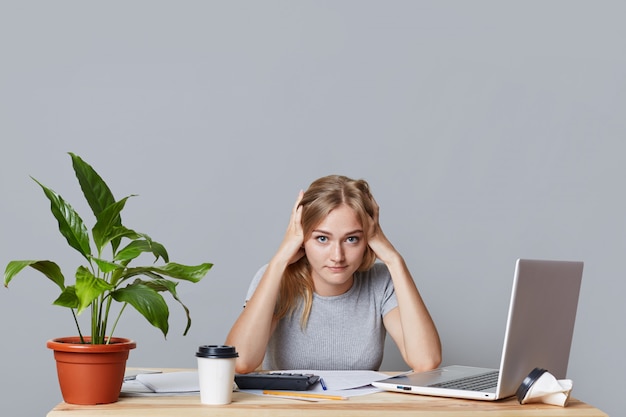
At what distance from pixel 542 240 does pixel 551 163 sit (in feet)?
1.14

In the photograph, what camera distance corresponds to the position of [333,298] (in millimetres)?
2512

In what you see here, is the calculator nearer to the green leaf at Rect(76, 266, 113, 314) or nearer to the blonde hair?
the green leaf at Rect(76, 266, 113, 314)

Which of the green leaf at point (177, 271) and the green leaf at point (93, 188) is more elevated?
the green leaf at point (93, 188)

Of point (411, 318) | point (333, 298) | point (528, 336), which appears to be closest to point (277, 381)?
point (528, 336)

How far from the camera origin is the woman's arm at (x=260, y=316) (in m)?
2.22

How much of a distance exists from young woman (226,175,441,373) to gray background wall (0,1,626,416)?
2.77ft

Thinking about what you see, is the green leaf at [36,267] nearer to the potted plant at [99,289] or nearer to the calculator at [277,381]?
the potted plant at [99,289]

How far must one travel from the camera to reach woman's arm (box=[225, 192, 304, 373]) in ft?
7.29

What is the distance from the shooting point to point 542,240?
3396 mm

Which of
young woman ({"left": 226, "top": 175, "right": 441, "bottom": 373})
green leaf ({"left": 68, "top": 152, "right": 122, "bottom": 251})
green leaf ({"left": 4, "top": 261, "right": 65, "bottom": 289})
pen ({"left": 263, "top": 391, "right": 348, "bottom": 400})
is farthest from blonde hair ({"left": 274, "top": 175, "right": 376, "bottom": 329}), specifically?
green leaf ({"left": 4, "top": 261, "right": 65, "bottom": 289})

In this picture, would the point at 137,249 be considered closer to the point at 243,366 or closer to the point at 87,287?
the point at 87,287

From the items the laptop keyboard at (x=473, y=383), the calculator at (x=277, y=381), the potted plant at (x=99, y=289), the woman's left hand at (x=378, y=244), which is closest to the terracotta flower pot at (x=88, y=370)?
the potted plant at (x=99, y=289)

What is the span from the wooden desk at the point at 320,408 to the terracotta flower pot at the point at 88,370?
0.02m

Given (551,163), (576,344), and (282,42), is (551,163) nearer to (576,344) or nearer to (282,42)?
(576,344)
